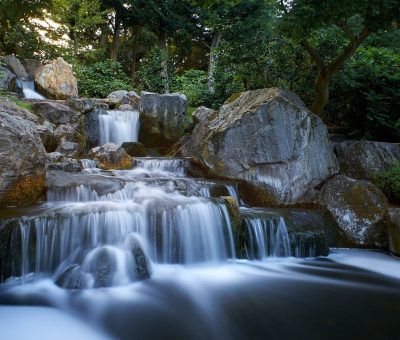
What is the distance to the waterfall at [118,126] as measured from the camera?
12.0 meters

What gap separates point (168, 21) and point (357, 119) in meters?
12.5

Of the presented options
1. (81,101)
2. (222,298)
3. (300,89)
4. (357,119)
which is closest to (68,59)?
(81,101)

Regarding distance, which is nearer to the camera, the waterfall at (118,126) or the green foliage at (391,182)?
the green foliage at (391,182)

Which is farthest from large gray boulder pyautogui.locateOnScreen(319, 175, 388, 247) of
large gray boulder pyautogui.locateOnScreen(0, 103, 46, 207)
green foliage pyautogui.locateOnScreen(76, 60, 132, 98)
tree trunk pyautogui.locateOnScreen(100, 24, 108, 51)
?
tree trunk pyautogui.locateOnScreen(100, 24, 108, 51)

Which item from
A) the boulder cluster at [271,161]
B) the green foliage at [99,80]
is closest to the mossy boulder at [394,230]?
the boulder cluster at [271,161]

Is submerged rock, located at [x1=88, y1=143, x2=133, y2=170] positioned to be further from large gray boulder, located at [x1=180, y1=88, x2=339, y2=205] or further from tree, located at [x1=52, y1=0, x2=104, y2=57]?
tree, located at [x1=52, y1=0, x2=104, y2=57]

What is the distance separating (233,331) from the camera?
3861 mm

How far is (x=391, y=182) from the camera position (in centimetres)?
761

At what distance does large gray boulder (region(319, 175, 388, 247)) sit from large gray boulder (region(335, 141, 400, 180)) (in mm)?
1109

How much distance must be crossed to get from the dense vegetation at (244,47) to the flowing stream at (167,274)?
309cm

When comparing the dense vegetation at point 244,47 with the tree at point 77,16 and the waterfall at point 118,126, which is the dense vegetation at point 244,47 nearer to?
the tree at point 77,16

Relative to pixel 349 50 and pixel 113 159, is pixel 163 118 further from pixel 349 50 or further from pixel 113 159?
pixel 349 50

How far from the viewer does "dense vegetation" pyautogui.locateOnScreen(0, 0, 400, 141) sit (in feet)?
23.4

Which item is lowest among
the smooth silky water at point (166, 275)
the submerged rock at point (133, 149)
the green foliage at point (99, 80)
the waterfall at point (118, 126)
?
the smooth silky water at point (166, 275)
